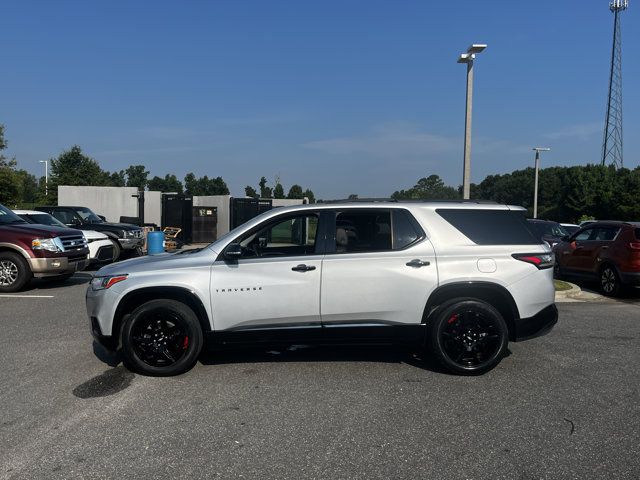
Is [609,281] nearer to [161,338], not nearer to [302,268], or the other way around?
[302,268]

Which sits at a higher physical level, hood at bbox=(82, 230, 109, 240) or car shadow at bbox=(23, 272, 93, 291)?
hood at bbox=(82, 230, 109, 240)

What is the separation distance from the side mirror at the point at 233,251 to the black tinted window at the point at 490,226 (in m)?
2.10

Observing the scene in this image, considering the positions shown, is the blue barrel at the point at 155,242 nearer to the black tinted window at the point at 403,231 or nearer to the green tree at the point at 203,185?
the black tinted window at the point at 403,231

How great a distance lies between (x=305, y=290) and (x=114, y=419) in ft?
6.64

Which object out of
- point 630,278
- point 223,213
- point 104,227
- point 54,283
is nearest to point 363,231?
point 630,278

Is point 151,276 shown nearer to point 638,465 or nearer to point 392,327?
point 392,327

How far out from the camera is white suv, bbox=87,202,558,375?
209 inches

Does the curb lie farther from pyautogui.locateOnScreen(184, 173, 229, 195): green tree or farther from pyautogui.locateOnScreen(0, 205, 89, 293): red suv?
pyautogui.locateOnScreen(184, 173, 229, 195): green tree

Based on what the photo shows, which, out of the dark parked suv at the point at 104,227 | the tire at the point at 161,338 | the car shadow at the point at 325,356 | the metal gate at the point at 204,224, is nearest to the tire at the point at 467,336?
the car shadow at the point at 325,356

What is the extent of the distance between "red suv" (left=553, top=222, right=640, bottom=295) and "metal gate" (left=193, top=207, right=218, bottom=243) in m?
17.6

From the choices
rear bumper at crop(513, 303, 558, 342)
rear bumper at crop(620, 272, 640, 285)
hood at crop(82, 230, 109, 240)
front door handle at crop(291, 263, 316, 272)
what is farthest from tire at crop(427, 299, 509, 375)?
hood at crop(82, 230, 109, 240)

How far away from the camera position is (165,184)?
100 m

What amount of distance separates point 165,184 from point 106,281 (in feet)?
324

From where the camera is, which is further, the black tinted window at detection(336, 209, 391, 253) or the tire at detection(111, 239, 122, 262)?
the tire at detection(111, 239, 122, 262)
